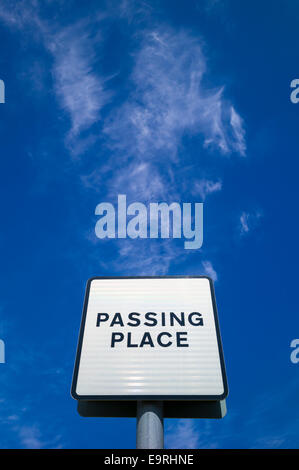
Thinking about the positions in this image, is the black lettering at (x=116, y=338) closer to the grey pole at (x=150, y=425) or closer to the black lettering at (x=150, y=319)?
the black lettering at (x=150, y=319)

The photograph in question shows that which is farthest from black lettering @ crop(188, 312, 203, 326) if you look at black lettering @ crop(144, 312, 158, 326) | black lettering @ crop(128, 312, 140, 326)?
black lettering @ crop(128, 312, 140, 326)

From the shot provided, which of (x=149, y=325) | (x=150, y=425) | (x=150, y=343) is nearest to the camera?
(x=150, y=425)

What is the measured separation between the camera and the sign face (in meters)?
1.81

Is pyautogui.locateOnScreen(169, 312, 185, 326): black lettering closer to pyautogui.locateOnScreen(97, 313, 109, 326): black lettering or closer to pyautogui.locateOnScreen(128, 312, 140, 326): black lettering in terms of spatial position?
pyautogui.locateOnScreen(128, 312, 140, 326): black lettering

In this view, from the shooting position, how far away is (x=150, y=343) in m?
1.98

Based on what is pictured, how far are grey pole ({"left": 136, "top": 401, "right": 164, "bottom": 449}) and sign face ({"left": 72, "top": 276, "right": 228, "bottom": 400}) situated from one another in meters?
0.06

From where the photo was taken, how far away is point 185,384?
1818 millimetres

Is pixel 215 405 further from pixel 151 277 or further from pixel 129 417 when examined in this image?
pixel 151 277

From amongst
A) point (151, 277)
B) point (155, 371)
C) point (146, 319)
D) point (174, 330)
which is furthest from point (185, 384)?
point (151, 277)

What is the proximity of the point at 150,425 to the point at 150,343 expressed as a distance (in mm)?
441

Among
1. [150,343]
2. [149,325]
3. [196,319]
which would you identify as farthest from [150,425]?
[196,319]

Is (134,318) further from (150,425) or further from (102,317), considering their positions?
(150,425)
